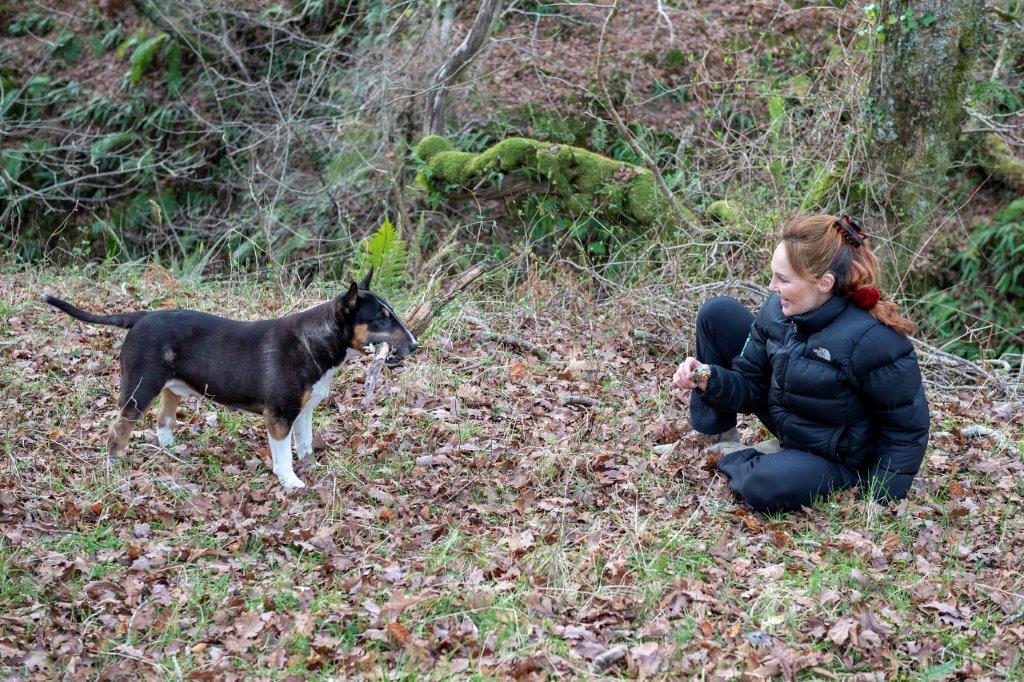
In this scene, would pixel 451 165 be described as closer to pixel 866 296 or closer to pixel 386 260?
pixel 386 260

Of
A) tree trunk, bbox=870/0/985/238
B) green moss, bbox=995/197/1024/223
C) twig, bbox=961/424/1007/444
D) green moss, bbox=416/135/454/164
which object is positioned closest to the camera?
twig, bbox=961/424/1007/444

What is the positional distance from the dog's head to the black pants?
2078 mm

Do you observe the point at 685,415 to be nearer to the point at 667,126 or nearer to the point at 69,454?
the point at 69,454

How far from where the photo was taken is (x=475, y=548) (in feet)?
17.9

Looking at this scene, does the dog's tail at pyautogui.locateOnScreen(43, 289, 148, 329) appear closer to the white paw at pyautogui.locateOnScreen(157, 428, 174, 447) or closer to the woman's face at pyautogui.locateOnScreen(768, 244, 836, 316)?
the white paw at pyautogui.locateOnScreen(157, 428, 174, 447)

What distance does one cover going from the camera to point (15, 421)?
7004 millimetres

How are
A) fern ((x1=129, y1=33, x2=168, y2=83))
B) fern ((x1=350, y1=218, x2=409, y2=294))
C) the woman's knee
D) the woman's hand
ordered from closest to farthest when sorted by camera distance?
the woman's knee
the woman's hand
fern ((x1=350, y1=218, x2=409, y2=294))
fern ((x1=129, y1=33, x2=168, y2=83))

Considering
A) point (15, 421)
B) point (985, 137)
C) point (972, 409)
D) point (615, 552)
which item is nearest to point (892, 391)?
point (615, 552)

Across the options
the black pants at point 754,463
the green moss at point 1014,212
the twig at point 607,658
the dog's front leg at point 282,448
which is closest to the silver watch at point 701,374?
the black pants at point 754,463

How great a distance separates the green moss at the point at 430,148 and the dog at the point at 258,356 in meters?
6.03

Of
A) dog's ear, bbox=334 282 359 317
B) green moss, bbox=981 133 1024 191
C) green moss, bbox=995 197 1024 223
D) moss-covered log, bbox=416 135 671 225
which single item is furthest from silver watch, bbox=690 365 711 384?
green moss, bbox=981 133 1024 191

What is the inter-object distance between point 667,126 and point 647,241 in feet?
13.4

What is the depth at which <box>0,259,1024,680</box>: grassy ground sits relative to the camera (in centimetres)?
455

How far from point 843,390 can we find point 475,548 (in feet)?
7.88
